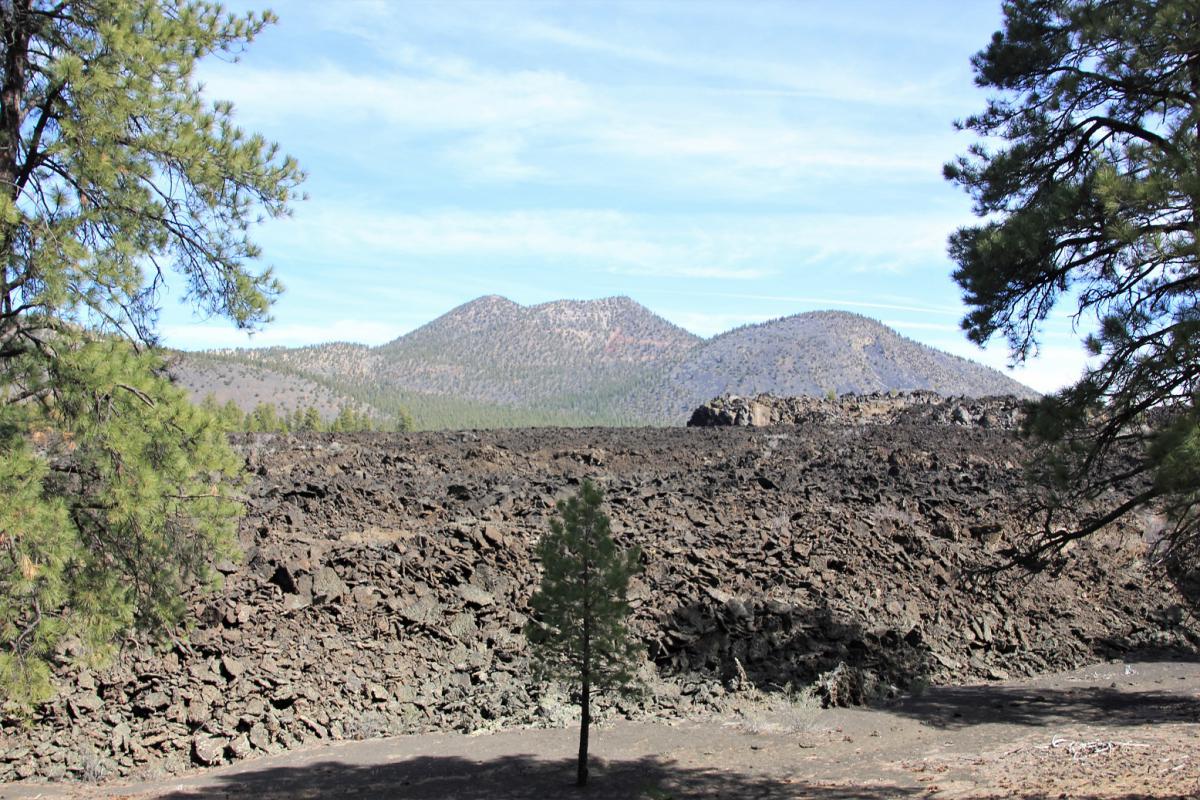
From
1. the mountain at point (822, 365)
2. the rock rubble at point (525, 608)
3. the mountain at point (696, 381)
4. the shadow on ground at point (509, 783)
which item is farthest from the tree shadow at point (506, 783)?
the mountain at point (822, 365)

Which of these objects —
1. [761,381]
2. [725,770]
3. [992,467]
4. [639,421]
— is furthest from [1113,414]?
[761,381]

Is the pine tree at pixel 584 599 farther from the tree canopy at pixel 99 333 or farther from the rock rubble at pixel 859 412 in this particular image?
the rock rubble at pixel 859 412

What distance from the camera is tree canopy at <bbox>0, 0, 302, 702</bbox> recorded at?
7.21 meters

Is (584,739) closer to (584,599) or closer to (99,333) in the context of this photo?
(584,599)

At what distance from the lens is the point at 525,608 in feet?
43.0

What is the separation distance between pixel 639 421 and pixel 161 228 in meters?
151

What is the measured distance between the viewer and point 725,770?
31.6 ft

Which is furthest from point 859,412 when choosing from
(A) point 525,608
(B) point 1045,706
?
(A) point 525,608

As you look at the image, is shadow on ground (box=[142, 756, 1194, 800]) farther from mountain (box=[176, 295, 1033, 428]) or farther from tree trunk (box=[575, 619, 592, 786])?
mountain (box=[176, 295, 1033, 428])

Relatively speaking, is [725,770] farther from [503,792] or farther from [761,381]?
[761,381]

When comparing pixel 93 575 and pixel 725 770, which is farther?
pixel 725 770

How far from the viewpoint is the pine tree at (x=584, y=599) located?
30.0 ft

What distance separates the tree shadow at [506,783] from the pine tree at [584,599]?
0.42m

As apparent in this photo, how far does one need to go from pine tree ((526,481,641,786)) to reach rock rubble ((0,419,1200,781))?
2357mm
